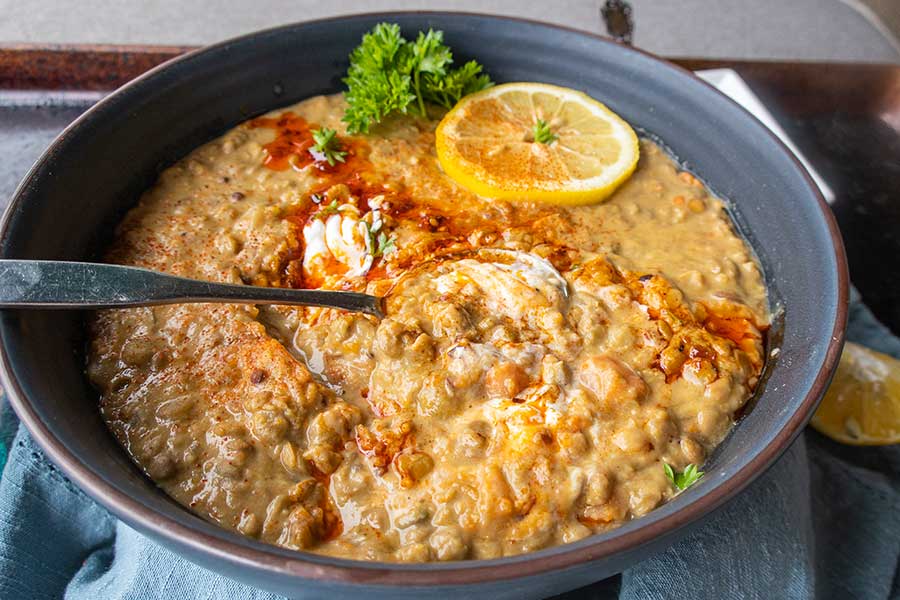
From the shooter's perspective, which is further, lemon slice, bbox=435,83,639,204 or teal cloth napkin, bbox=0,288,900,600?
lemon slice, bbox=435,83,639,204

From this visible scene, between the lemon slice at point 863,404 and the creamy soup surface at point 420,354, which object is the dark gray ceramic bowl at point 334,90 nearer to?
the creamy soup surface at point 420,354

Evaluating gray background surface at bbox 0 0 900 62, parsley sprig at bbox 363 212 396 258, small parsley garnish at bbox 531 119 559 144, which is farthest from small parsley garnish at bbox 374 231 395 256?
gray background surface at bbox 0 0 900 62

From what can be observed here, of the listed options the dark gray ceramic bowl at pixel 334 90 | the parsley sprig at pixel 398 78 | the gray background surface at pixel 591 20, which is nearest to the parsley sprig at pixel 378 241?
the parsley sprig at pixel 398 78

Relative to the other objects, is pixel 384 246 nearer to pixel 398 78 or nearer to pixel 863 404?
pixel 398 78

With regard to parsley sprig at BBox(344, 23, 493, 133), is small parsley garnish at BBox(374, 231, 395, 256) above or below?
below

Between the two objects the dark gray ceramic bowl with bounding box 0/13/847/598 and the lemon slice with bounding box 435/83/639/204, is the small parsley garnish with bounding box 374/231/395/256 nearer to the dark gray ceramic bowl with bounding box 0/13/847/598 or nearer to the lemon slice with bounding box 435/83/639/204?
the lemon slice with bounding box 435/83/639/204

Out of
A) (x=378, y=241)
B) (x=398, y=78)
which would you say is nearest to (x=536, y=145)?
(x=398, y=78)
